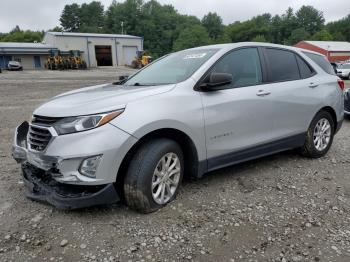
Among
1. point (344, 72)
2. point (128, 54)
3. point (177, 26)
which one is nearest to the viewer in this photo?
point (344, 72)

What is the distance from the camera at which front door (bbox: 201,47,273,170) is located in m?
3.72

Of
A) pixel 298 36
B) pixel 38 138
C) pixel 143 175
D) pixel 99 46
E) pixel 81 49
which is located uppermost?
pixel 298 36

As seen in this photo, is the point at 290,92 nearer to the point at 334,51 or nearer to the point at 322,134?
the point at 322,134

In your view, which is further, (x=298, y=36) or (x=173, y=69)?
(x=298, y=36)

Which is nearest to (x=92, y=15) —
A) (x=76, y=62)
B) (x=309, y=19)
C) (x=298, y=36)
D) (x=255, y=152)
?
(x=298, y=36)

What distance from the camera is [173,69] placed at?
417 cm

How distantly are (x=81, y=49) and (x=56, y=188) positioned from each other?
48.2 m

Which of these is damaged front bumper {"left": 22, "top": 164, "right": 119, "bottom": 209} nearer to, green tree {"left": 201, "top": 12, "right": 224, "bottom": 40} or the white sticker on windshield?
the white sticker on windshield

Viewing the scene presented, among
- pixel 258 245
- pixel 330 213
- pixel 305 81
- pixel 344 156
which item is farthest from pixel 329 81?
pixel 258 245

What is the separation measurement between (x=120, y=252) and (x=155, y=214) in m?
0.66

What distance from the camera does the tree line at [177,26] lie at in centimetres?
8412

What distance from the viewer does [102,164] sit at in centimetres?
298

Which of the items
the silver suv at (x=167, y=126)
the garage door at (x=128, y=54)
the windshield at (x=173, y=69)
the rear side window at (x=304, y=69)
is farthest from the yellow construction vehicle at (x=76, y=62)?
the rear side window at (x=304, y=69)

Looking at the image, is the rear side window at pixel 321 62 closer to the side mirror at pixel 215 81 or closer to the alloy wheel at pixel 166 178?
the side mirror at pixel 215 81
